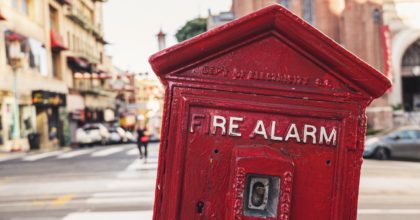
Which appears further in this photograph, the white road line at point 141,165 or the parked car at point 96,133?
the parked car at point 96,133

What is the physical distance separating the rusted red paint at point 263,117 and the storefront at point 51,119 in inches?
1078

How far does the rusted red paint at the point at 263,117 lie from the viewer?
92.7 inches

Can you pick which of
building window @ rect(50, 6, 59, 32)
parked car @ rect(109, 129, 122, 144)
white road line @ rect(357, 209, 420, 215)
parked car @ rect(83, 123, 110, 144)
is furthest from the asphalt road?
building window @ rect(50, 6, 59, 32)

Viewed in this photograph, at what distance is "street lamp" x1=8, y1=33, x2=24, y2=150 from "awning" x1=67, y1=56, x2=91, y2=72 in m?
12.8

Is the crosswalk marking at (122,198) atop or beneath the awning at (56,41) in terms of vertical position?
beneath

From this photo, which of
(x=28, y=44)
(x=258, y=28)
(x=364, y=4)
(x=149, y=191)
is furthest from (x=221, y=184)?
(x=364, y=4)

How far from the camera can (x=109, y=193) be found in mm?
9125

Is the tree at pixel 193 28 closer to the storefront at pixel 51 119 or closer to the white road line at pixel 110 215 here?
the storefront at pixel 51 119

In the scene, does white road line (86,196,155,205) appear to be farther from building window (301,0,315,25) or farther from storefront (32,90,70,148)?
building window (301,0,315,25)

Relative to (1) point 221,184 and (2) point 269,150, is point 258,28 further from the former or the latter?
(1) point 221,184

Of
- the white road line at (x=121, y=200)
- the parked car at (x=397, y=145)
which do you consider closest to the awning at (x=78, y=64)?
the parked car at (x=397, y=145)

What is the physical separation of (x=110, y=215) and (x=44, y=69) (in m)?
27.0

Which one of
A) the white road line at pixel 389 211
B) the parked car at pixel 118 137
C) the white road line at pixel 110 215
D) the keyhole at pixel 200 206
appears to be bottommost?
the parked car at pixel 118 137

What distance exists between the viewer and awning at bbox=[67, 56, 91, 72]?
38759 millimetres
